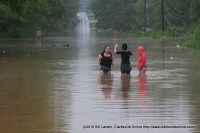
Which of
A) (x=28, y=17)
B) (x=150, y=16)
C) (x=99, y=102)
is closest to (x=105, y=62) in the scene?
(x=99, y=102)

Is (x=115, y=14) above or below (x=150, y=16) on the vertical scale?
above

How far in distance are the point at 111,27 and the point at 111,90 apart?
163484 mm

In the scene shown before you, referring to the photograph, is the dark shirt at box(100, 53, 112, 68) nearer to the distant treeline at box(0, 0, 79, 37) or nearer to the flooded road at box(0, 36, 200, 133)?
the flooded road at box(0, 36, 200, 133)

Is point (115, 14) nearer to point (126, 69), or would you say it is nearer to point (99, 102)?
point (126, 69)

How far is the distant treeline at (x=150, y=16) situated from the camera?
9988cm

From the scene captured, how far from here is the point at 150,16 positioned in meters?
138

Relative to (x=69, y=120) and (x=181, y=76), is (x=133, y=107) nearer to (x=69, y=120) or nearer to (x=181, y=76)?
(x=69, y=120)

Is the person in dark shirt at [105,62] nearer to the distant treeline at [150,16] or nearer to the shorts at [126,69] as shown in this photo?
the shorts at [126,69]

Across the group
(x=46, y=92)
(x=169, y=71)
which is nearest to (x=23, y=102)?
(x=46, y=92)

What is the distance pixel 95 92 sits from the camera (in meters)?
17.1

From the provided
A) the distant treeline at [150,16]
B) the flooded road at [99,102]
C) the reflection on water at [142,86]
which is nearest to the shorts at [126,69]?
the flooded road at [99,102]

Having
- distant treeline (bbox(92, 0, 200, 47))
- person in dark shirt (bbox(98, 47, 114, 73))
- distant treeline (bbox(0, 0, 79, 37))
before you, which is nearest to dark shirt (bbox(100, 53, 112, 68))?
person in dark shirt (bbox(98, 47, 114, 73))

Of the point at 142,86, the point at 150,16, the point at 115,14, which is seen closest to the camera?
the point at 142,86

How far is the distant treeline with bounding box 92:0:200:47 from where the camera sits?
3932 inches
